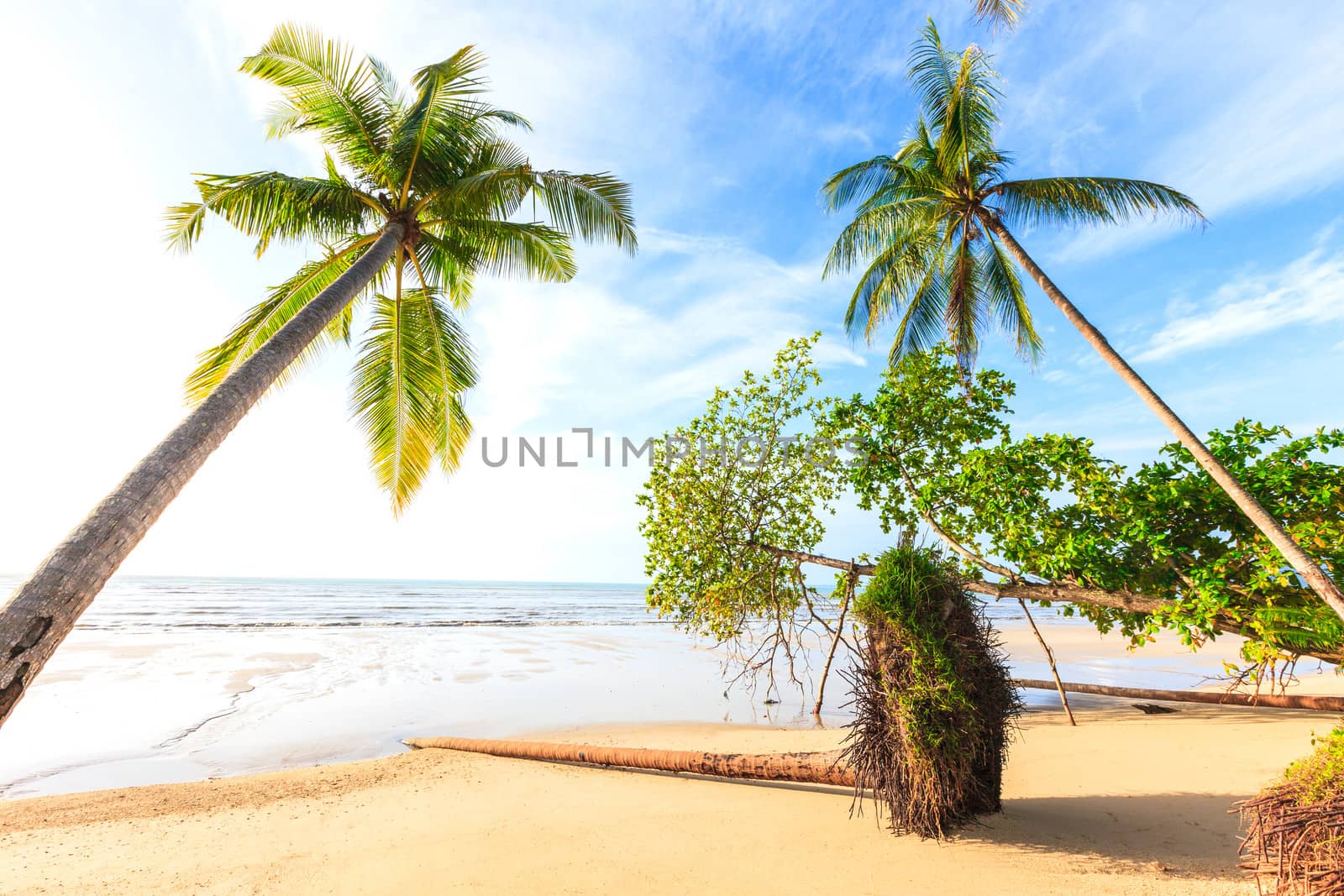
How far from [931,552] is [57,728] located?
44.2 ft

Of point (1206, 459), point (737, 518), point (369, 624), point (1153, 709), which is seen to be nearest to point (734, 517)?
point (737, 518)

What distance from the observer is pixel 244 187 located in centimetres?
775

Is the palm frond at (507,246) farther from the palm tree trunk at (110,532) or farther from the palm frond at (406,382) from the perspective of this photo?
the palm tree trunk at (110,532)

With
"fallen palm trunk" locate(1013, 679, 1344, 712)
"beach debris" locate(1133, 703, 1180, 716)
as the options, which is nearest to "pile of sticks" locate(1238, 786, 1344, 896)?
"fallen palm trunk" locate(1013, 679, 1344, 712)

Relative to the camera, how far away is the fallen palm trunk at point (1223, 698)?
32.8 ft

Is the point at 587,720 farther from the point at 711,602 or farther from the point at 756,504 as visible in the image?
the point at 756,504

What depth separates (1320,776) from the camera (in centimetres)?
310

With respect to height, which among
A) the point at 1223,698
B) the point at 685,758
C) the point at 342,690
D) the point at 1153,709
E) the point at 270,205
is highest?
the point at 270,205

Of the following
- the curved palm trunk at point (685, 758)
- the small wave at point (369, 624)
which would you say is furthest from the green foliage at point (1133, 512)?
the small wave at point (369, 624)

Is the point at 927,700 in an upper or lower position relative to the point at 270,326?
lower

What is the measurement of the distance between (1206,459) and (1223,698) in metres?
8.52

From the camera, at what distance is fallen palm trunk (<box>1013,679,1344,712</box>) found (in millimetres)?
10000

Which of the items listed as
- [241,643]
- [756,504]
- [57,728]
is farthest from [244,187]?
[241,643]

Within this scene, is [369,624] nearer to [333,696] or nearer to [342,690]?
[342,690]
